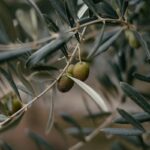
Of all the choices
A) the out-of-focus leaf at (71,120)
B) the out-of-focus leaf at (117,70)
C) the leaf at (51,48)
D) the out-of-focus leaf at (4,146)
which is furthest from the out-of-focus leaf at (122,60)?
the leaf at (51,48)

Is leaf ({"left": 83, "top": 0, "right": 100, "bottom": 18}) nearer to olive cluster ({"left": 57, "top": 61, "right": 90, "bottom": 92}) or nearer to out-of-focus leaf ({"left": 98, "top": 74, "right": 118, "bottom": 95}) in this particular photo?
olive cluster ({"left": 57, "top": 61, "right": 90, "bottom": 92})

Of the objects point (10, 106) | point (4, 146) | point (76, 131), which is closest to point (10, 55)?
point (10, 106)

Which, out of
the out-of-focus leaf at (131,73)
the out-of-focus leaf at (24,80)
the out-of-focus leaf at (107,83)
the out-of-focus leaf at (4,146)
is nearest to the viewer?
the out-of-focus leaf at (24,80)

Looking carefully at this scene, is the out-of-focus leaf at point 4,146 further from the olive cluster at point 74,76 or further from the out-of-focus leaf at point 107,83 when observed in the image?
the out-of-focus leaf at point 107,83

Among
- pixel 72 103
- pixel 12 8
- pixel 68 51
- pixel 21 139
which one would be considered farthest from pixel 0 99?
pixel 21 139

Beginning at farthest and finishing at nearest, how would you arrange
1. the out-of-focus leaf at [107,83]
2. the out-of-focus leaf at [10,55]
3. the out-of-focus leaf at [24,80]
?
the out-of-focus leaf at [107,83]
the out-of-focus leaf at [24,80]
the out-of-focus leaf at [10,55]

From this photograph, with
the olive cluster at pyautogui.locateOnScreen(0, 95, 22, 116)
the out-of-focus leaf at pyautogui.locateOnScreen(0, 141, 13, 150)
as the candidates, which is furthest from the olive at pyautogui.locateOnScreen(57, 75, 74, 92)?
the out-of-focus leaf at pyautogui.locateOnScreen(0, 141, 13, 150)

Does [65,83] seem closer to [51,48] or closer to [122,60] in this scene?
[51,48]

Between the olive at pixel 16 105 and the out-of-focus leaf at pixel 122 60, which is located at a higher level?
the olive at pixel 16 105
